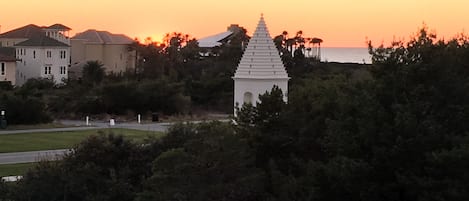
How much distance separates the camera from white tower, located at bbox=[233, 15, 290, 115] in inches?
1187

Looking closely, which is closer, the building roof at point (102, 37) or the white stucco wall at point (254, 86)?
the white stucco wall at point (254, 86)

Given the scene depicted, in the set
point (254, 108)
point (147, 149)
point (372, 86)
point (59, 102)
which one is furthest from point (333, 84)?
point (59, 102)

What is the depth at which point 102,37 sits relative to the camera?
106125mm

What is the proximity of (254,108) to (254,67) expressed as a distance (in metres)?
7.91

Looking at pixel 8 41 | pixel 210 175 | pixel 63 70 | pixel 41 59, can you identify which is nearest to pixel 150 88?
pixel 41 59

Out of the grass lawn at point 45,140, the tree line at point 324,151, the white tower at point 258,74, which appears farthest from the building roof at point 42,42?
the tree line at point 324,151

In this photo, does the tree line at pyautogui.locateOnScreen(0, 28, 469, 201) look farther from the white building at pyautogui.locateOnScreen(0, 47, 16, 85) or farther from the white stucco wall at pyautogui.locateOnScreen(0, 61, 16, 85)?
the white stucco wall at pyautogui.locateOnScreen(0, 61, 16, 85)

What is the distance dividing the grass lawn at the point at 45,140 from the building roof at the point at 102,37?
57.6 m

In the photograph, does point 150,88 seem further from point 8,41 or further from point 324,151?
point 8,41

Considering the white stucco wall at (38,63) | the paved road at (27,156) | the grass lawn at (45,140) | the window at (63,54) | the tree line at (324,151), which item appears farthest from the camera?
the window at (63,54)

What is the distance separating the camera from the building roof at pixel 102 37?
10525 centimetres

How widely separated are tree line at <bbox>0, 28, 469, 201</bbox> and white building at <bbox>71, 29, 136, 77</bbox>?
81832 millimetres

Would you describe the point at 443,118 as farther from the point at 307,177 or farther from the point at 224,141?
the point at 224,141

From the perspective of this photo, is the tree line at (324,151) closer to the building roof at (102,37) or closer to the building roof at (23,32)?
the building roof at (102,37)
